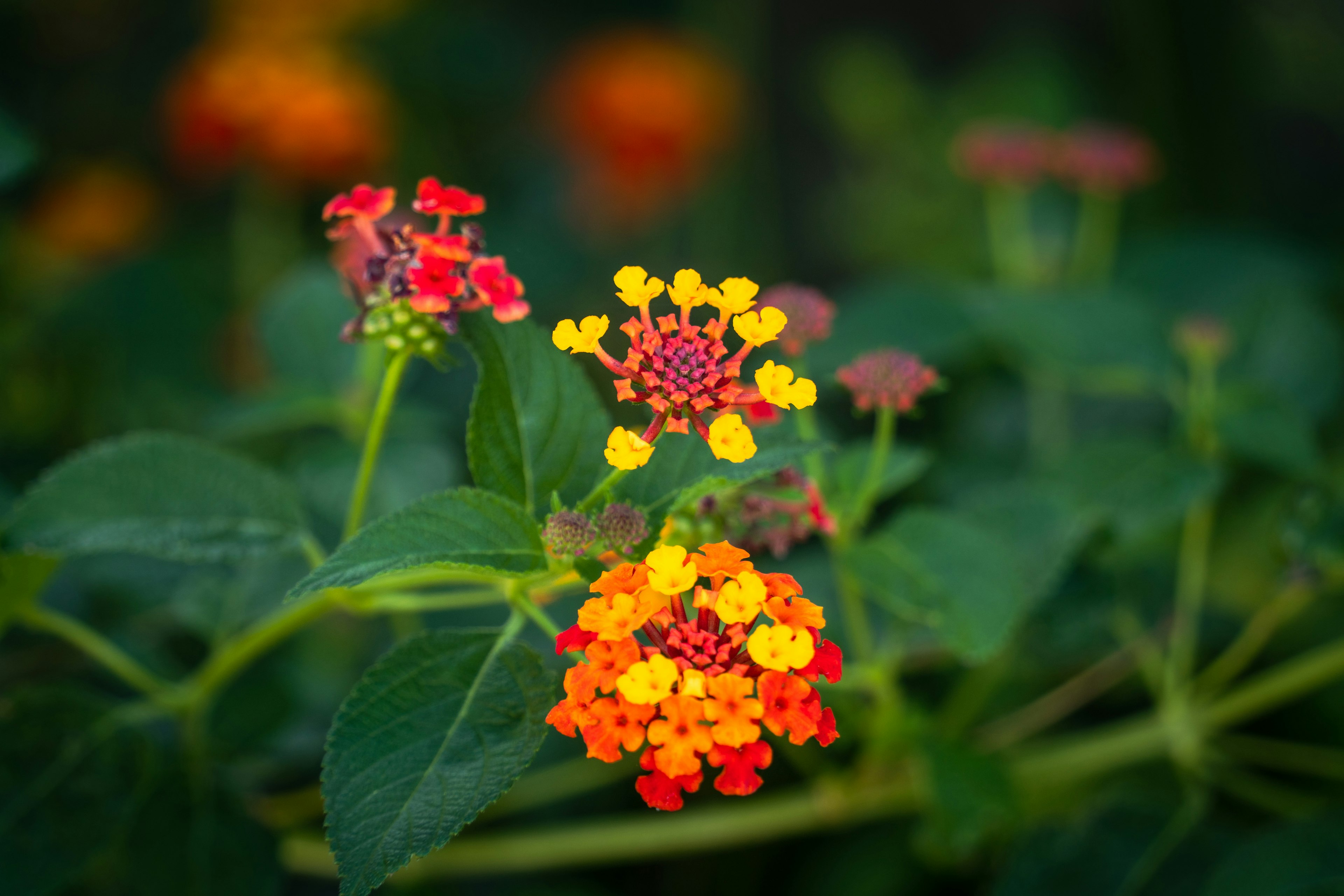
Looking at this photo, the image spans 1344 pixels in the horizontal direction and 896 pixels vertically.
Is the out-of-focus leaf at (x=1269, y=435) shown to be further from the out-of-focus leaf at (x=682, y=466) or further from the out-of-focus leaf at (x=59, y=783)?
the out-of-focus leaf at (x=59, y=783)

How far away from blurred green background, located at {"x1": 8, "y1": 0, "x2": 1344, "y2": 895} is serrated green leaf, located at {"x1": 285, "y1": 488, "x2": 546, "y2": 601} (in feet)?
0.97

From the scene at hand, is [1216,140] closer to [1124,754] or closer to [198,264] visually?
[1124,754]

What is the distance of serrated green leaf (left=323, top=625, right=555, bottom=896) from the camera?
406mm

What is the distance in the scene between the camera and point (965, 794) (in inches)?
24.8

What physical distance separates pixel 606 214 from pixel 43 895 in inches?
49.2

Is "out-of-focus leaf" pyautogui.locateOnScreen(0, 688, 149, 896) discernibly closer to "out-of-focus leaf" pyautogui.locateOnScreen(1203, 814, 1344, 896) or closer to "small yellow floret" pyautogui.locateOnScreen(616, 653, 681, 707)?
"small yellow floret" pyautogui.locateOnScreen(616, 653, 681, 707)

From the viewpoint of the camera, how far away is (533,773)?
858 millimetres

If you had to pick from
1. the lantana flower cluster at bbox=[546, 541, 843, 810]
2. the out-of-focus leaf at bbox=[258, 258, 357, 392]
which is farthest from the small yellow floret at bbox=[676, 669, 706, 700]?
the out-of-focus leaf at bbox=[258, 258, 357, 392]

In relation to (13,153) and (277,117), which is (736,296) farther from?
(277,117)

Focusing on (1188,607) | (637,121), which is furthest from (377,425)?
(637,121)

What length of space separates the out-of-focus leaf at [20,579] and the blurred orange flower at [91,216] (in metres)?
0.83

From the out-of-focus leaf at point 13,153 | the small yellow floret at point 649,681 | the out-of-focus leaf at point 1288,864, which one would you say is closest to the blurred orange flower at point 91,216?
the out-of-focus leaf at point 13,153

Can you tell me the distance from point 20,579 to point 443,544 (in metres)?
0.26

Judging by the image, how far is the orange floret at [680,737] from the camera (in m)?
0.37
